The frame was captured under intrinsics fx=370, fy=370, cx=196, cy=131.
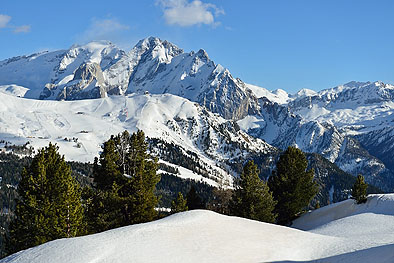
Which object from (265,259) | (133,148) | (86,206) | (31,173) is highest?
(133,148)

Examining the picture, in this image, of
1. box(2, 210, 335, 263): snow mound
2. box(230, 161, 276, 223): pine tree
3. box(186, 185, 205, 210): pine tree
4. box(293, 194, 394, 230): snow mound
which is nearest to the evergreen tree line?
box(230, 161, 276, 223): pine tree

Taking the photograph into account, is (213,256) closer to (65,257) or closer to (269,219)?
(65,257)

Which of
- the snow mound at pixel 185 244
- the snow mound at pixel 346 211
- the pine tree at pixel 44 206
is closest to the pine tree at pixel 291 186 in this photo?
the snow mound at pixel 346 211

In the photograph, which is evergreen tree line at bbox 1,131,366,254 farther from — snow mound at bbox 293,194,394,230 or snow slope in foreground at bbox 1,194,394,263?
snow slope in foreground at bbox 1,194,394,263

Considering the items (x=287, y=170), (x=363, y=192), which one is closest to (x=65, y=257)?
(x=287, y=170)

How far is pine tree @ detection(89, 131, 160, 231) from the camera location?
3512cm

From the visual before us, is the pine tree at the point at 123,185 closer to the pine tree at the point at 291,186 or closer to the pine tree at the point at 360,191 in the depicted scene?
the pine tree at the point at 291,186

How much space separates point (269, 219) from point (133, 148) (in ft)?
64.9

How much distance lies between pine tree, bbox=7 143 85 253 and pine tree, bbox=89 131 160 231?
466cm

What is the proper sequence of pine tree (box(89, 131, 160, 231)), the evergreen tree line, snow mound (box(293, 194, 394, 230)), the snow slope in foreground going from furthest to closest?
1. snow mound (box(293, 194, 394, 230))
2. pine tree (box(89, 131, 160, 231))
3. the evergreen tree line
4. the snow slope in foreground

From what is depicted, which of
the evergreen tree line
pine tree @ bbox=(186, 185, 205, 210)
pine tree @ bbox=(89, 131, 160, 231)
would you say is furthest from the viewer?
pine tree @ bbox=(186, 185, 205, 210)

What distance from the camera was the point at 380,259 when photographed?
19891 millimetres

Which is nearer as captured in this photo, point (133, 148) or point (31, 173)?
point (31, 173)

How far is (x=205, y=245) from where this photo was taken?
23234 millimetres
